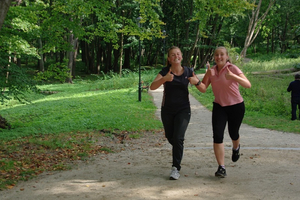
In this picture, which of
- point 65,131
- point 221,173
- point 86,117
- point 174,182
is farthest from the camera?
point 86,117

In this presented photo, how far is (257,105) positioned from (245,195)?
34.3ft

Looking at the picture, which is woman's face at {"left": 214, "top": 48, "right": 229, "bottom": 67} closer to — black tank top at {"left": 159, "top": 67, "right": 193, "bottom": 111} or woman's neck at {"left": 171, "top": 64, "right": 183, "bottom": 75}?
black tank top at {"left": 159, "top": 67, "right": 193, "bottom": 111}

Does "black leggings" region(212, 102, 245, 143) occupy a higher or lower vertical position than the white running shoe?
higher

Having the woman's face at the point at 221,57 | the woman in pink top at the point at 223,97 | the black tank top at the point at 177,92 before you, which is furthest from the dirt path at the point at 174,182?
the woman's face at the point at 221,57

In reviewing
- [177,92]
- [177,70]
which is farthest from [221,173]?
[177,70]

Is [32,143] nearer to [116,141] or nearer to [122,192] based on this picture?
[116,141]

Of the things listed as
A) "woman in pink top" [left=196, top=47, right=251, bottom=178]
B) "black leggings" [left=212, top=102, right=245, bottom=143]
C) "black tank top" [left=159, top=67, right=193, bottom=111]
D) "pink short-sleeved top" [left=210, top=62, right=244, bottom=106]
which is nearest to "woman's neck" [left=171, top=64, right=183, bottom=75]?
"black tank top" [left=159, top=67, right=193, bottom=111]

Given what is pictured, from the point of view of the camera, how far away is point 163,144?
8.05 meters

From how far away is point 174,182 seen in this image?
176 inches

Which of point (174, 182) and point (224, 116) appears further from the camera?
point (224, 116)

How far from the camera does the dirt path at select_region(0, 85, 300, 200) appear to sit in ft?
13.1

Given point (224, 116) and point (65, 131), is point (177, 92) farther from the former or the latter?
point (65, 131)

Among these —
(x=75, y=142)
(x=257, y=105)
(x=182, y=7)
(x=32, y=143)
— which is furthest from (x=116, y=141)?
(x=182, y=7)

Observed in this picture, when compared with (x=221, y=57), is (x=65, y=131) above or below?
below
